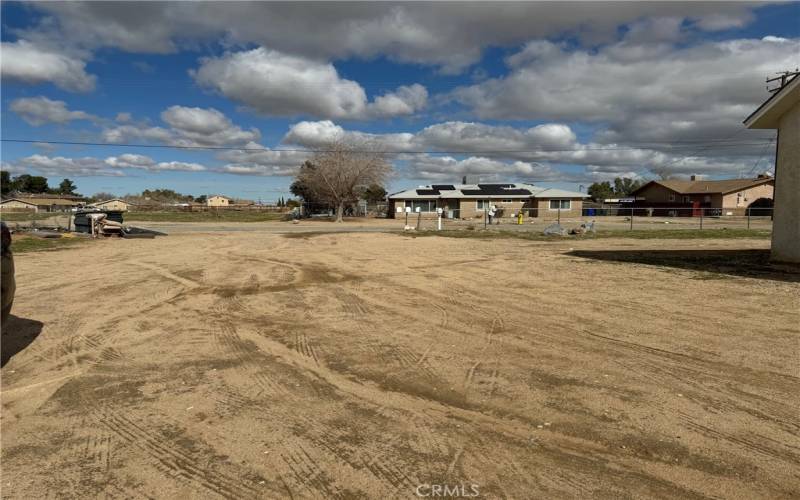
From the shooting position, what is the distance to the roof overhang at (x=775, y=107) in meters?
12.2

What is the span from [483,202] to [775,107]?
4504 centimetres

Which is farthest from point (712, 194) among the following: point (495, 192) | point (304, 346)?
point (304, 346)

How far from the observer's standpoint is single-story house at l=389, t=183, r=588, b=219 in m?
57.5

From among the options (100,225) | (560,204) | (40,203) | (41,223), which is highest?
(560,204)

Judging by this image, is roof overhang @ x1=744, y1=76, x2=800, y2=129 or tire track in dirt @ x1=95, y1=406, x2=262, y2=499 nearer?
tire track in dirt @ x1=95, y1=406, x2=262, y2=499

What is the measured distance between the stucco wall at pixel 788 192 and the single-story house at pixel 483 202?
141ft

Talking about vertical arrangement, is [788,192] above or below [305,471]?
above

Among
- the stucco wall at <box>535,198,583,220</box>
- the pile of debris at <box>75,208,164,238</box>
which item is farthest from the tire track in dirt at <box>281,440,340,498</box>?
the stucco wall at <box>535,198,583,220</box>

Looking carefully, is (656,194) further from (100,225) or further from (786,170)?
(100,225)

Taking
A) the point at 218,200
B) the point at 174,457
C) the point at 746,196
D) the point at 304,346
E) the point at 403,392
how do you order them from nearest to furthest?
the point at 174,457
the point at 403,392
the point at 304,346
the point at 746,196
the point at 218,200

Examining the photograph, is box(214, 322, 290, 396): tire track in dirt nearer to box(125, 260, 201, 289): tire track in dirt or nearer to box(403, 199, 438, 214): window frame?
box(125, 260, 201, 289): tire track in dirt

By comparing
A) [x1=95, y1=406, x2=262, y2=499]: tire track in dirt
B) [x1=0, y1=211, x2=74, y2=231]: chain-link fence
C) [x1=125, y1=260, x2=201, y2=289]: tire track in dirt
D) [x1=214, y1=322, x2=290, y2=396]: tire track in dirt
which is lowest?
[x1=95, y1=406, x2=262, y2=499]: tire track in dirt

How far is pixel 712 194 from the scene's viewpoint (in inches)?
2539

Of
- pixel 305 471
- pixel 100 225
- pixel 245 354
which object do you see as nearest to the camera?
pixel 305 471
